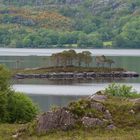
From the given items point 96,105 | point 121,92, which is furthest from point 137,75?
point 96,105

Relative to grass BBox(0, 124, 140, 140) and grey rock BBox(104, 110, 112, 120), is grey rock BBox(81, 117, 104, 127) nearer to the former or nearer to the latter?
grass BBox(0, 124, 140, 140)

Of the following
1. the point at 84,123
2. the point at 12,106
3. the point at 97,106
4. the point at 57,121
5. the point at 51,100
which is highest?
the point at 97,106

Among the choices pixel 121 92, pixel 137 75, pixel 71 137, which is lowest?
pixel 137 75

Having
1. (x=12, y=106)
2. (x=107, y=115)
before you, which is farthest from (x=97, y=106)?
(x=12, y=106)

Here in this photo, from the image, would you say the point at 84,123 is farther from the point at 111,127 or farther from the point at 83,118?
the point at 111,127

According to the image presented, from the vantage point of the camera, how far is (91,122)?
126ft

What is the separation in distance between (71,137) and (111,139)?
117 inches

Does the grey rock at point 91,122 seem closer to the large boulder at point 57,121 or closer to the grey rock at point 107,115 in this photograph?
the large boulder at point 57,121

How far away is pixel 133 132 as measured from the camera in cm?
3662

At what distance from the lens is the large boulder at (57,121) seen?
38.3 meters

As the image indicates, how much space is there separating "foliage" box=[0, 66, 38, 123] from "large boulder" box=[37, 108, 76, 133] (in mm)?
20091

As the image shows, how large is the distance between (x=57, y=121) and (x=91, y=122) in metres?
2.22

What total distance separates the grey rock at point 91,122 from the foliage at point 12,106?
21.1 meters

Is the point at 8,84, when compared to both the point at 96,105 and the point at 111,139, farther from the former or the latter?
the point at 111,139
